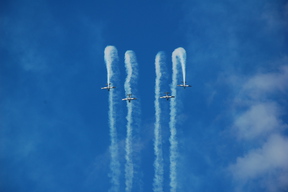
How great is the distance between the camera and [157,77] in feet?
471

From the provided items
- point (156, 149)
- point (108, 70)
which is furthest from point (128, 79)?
point (156, 149)

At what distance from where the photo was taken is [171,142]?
481 feet

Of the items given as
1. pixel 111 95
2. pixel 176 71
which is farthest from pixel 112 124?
pixel 176 71

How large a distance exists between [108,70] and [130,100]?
23.6 feet

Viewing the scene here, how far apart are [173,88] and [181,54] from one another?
6.87 meters

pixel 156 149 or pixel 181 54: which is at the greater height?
pixel 181 54

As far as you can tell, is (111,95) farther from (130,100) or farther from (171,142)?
(171,142)

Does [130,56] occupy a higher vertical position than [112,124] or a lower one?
higher

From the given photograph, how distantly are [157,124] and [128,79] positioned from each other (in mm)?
9509

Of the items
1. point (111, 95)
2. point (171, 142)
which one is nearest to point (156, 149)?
point (171, 142)

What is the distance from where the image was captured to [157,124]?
145250mm

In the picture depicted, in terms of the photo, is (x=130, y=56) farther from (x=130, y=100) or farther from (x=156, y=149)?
(x=156, y=149)

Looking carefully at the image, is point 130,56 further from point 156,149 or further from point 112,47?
point 156,149

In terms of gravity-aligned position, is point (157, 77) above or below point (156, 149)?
above
